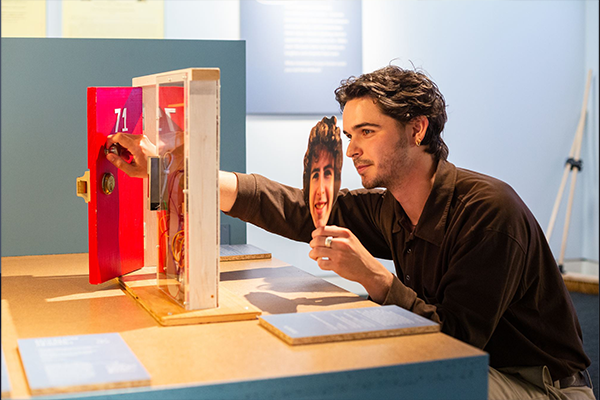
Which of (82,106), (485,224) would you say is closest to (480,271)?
(485,224)

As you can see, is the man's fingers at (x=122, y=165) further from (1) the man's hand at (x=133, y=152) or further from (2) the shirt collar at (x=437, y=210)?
(2) the shirt collar at (x=437, y=210)

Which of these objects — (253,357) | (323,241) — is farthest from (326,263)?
(253,357)

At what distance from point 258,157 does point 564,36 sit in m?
2.33

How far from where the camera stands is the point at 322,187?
1.22 metres

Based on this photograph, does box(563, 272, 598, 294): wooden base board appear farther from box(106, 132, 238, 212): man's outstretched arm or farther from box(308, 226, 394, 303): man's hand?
box(106, 132, 238, 212): man's outstretched arm

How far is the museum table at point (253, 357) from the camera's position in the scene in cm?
75

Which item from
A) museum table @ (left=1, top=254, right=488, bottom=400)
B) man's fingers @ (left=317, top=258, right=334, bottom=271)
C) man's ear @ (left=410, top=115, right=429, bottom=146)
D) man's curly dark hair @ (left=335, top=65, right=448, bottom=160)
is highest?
man's curly dark hair @ (left=335, top=65, right=448, bottom=160)

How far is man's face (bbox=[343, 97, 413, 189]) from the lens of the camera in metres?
1.51

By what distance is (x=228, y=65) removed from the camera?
6.49 feet

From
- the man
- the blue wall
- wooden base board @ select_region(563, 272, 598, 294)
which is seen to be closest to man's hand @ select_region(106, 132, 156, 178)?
the man

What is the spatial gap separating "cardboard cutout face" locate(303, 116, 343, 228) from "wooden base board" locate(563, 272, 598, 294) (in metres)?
3.50

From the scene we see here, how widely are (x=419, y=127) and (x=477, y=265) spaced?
48 cm

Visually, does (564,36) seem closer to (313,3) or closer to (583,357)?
(313,3)

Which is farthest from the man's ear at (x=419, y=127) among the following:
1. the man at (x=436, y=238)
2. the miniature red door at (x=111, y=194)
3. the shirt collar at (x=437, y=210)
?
the miniature red door at (x=111, y=194)
